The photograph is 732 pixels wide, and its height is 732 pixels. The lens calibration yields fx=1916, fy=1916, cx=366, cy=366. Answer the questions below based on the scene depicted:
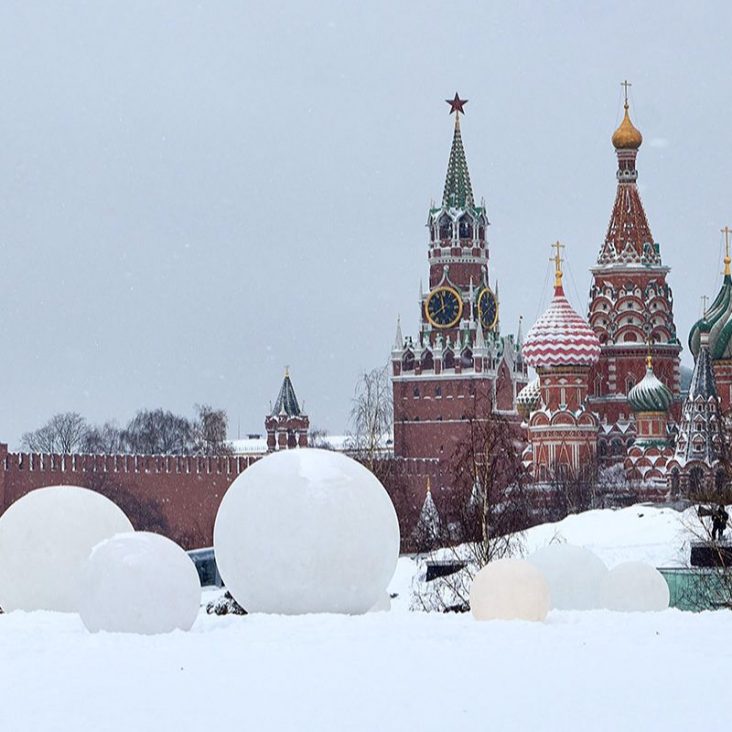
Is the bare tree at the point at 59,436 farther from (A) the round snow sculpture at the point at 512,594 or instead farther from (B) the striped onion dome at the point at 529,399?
(A) the round snow sculpture at the point at 512,594

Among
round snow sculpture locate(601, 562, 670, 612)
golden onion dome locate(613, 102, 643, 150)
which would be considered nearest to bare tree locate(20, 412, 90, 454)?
golden onion dome locate(613, 102, 643, 150)

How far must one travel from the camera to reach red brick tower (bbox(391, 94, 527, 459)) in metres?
71.8

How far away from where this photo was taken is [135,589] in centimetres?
1173

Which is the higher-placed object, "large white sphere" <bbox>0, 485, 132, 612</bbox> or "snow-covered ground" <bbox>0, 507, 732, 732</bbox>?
"large white sphere" <bbox>0, 485, 132, 612</bbox>

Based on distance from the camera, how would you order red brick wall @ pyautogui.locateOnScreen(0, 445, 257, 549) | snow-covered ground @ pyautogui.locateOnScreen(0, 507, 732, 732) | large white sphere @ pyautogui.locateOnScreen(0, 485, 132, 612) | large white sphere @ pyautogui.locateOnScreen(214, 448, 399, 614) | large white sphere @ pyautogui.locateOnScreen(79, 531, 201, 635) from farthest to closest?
red brick wall @ pyautogui.locateOnScreen(0, 445, 257, 549) < large white sphere @ pyautogui.locateOnScreen(0, 485, 132, 612) < large white sphere @ pyautogui.locateOnScreen(214, 448, 399, 614) < large white sphere @ pyautogui.locateOnScreen(79, 531, 201, 635) < snow-covered ground @ pyautogui.locateOnScreen(0, 507, 732, 732)

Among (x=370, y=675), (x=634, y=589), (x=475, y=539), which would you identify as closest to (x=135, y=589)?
(x=370, y=675)

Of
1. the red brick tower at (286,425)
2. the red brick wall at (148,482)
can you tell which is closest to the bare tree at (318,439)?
the red brick tower at (286,425)

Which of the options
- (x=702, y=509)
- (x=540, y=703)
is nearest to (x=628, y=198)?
(x=702, y=509)

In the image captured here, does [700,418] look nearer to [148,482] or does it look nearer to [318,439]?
[148,482]

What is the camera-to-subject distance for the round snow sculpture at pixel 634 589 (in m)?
14.7

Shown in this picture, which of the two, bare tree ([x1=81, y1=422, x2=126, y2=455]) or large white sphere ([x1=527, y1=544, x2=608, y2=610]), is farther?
bare tree ([x1=81, y1=422, x2=126, y2=455])

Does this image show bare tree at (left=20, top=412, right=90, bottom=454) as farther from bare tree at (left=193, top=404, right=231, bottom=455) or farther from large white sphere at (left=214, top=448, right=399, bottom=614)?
large white sphere at (left=214, top=448, right=399, bottom=614)

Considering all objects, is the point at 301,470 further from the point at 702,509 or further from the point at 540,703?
the point at 702,509

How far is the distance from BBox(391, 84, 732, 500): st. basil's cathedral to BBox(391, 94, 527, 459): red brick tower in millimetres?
53
